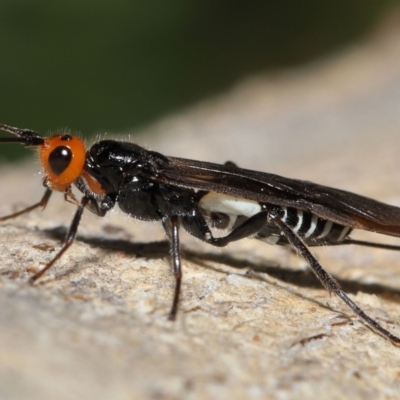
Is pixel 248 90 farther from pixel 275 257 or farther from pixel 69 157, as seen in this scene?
pixel 69 157

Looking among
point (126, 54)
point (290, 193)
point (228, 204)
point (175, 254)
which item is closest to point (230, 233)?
point (228, 204)

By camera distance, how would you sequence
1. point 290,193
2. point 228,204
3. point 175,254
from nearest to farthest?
point 175,254
point 290,193
point 228,204

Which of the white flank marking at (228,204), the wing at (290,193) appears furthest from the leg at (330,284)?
the white flank marking at (228,204)

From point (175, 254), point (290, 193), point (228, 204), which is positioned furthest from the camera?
point (228, 204)

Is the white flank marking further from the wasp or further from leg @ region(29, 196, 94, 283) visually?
leg @ region(29, 196, 94, 283)

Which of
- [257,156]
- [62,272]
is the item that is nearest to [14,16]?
[257,156]

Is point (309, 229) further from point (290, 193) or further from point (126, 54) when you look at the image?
point (126, 54)

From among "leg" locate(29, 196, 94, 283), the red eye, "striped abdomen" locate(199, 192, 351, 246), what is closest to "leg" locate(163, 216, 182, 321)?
"striped abdomen" locate(199, 192, 351, 246)
